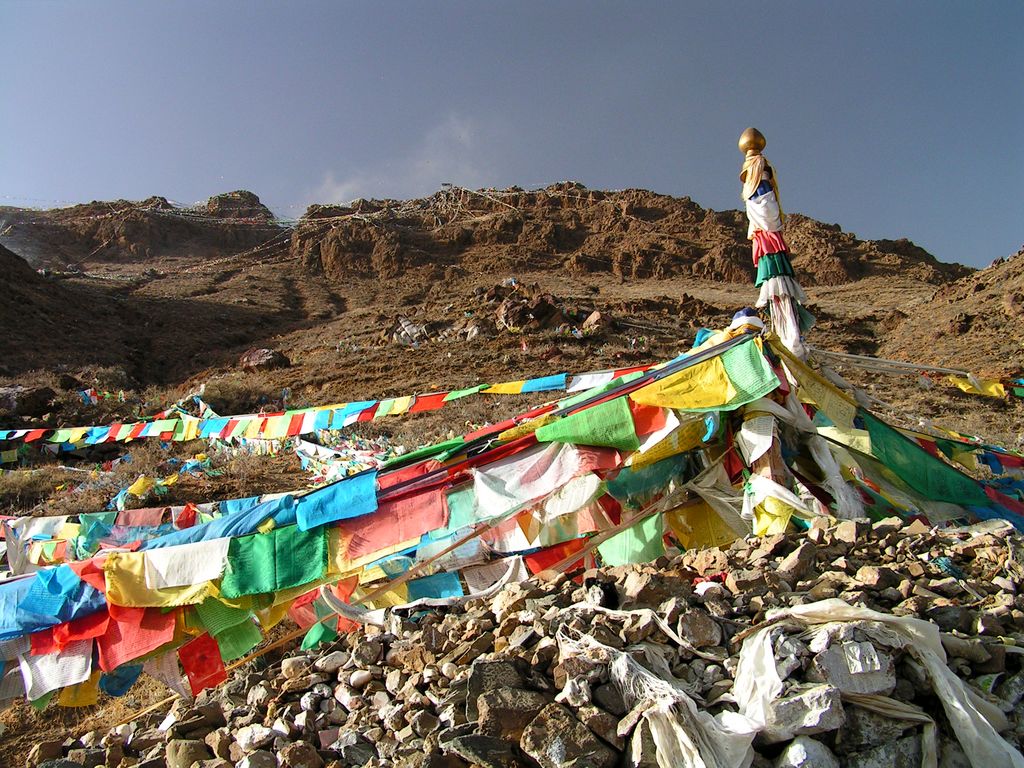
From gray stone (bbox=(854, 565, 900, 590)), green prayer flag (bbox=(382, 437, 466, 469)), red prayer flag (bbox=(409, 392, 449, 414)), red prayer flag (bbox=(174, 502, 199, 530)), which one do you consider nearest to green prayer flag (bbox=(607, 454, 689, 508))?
green prayer flag (bbox=(382, 437, 466, 469))

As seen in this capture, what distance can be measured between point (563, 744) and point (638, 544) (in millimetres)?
2602

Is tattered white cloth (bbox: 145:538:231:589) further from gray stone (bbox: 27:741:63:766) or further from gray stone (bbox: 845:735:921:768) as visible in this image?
gray stone (bbox: 845:735:921:768)

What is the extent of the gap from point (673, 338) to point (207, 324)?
75.6ft

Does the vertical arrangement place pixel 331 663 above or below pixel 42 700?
above

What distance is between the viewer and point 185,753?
3.01 m

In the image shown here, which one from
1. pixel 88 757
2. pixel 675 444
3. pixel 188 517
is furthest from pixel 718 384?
pixel 188 517

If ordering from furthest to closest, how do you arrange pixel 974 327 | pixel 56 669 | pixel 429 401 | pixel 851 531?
pixel 974 327
pixel 429 401
pixel 56 669
pixel 851 531

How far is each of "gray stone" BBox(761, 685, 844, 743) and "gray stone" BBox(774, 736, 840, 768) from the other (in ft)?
0.10

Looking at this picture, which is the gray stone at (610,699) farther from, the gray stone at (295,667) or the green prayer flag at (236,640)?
the green prayer flag at (236,640)

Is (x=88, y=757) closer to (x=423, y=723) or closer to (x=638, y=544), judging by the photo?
(x=423, y=723)

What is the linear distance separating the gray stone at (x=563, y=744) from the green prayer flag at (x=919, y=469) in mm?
4079

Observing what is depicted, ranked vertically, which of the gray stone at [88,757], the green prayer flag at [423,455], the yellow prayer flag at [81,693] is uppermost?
the green prayer flag at [423,455]

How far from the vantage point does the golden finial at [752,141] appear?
18.8ft

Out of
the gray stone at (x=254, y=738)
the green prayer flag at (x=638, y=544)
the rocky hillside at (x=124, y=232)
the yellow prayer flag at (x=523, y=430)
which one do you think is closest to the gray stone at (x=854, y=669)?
the gray stone at (x=254, y=738)
